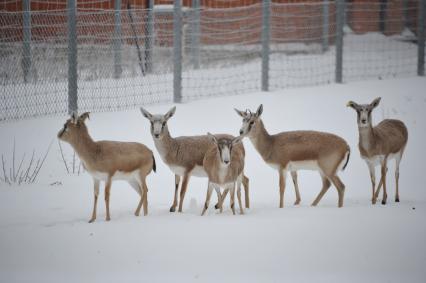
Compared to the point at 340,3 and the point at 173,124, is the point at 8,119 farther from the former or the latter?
the point at 340,3

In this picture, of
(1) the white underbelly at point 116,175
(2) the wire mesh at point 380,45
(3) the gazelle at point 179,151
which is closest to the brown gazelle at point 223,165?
(3) the gazelle at point 179,151

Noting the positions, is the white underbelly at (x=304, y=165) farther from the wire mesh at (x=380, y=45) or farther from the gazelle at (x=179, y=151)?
the wire mesh at (x=380, y=45)

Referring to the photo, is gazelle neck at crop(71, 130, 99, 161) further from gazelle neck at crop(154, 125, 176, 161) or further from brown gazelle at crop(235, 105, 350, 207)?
brown gazelle at crop(235, 105, 350, 207)

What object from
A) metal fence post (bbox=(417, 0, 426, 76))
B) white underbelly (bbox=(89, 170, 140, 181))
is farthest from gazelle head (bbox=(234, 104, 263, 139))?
metal fence post (bbox=(417, 0, 426, 76))

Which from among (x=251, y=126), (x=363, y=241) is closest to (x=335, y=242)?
(x=363, y=241)

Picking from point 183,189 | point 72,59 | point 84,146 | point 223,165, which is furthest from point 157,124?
point 72,59

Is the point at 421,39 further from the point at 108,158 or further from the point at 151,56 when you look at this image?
the point at 108,158

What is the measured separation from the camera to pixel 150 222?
9.20 meters

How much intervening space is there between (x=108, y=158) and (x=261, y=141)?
2198mm

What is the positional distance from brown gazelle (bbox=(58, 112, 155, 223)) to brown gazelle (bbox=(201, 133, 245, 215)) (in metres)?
0.73

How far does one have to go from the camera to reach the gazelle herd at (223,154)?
9570mm

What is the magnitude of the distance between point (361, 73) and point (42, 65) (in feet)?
27.5

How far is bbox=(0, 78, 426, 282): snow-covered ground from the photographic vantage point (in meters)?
7.79

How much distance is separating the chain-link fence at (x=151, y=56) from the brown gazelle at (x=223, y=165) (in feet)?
14.9
